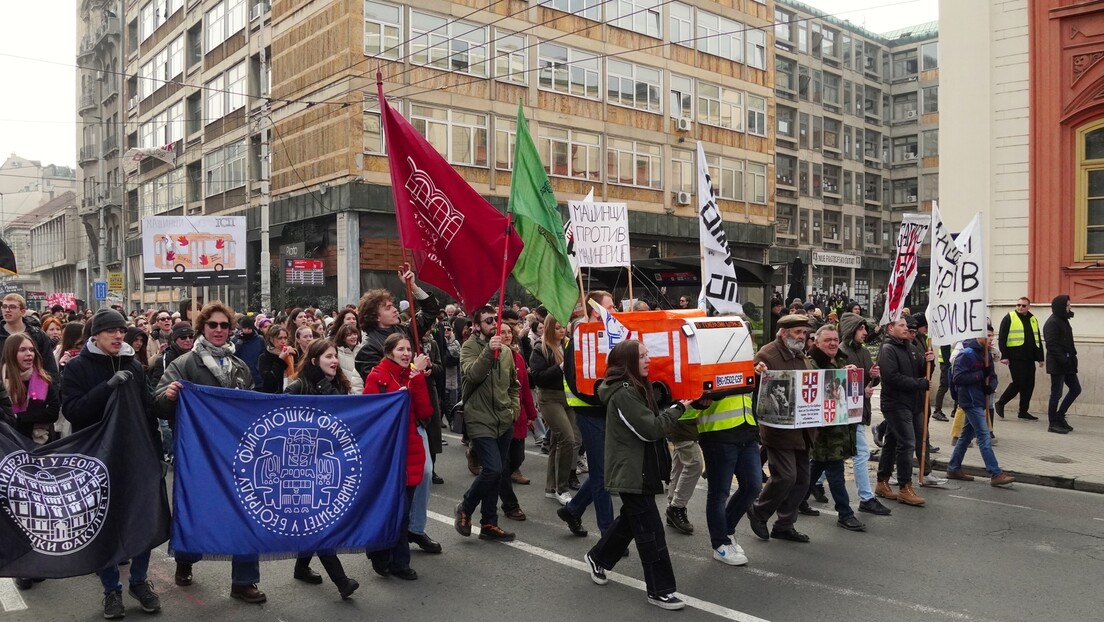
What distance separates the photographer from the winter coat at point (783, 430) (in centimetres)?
724

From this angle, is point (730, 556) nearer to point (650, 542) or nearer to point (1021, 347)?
point (650, 542)

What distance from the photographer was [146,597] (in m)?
5.64

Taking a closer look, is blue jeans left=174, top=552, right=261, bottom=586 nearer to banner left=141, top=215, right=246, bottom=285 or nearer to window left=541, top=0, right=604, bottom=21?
banner left=141, top=215, right=246, bottom=285

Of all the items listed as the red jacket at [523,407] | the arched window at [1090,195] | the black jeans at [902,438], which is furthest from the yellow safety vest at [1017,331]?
the red jacket at [523,407]

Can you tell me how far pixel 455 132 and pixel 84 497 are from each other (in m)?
24.7

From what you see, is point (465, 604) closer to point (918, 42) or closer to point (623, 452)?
point (623, 452)

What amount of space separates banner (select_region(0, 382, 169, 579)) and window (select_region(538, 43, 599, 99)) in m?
27.1

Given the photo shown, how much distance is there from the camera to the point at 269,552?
5.78 m

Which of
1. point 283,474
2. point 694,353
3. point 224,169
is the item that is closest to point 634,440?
point 694,353

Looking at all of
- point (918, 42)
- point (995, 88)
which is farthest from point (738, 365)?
point (918, 42)

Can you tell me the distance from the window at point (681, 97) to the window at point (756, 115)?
13.3 feet

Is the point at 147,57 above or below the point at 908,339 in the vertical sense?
above

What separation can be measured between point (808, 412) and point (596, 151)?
2695 cm

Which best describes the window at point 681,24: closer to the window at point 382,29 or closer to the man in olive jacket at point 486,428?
the window at point 382,29
